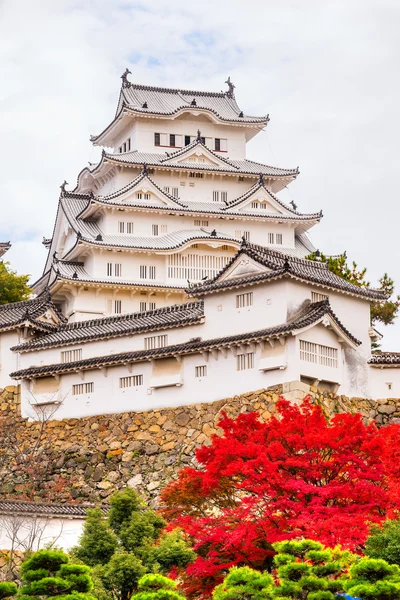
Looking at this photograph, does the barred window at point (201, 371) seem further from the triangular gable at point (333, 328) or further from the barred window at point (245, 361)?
the triangular gable at point (333, 328)

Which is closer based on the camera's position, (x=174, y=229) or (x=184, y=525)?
(x=184, y=525)

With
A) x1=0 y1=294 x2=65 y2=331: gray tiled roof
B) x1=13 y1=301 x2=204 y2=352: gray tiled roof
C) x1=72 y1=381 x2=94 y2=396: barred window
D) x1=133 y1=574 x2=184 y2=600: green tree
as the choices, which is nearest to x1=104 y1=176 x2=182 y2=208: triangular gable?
x1=0 y1=294 x2=65 y2=331: gray tiled roof

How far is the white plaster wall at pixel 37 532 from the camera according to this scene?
31.3 meters

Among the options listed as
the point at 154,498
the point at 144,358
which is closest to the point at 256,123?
the point at 144,358

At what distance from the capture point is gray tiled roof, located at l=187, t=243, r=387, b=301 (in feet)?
124

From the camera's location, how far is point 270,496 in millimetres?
28609

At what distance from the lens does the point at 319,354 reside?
1487 inches

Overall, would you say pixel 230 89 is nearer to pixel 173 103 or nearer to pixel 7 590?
pixel 173 103

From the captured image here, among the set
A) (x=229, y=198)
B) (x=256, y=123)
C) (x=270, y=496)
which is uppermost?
(x=256, y=123)

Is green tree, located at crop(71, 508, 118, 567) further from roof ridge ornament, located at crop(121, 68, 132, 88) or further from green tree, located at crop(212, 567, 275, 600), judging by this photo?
roof ridge ornament, located at crop(121, 68, 132, 88)

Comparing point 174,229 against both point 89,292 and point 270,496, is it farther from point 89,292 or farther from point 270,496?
point 270,496

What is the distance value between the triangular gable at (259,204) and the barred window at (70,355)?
1424 centimetres

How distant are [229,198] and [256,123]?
440 cm

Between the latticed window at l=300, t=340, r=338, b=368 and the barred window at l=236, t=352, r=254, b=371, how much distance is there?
157 cm
